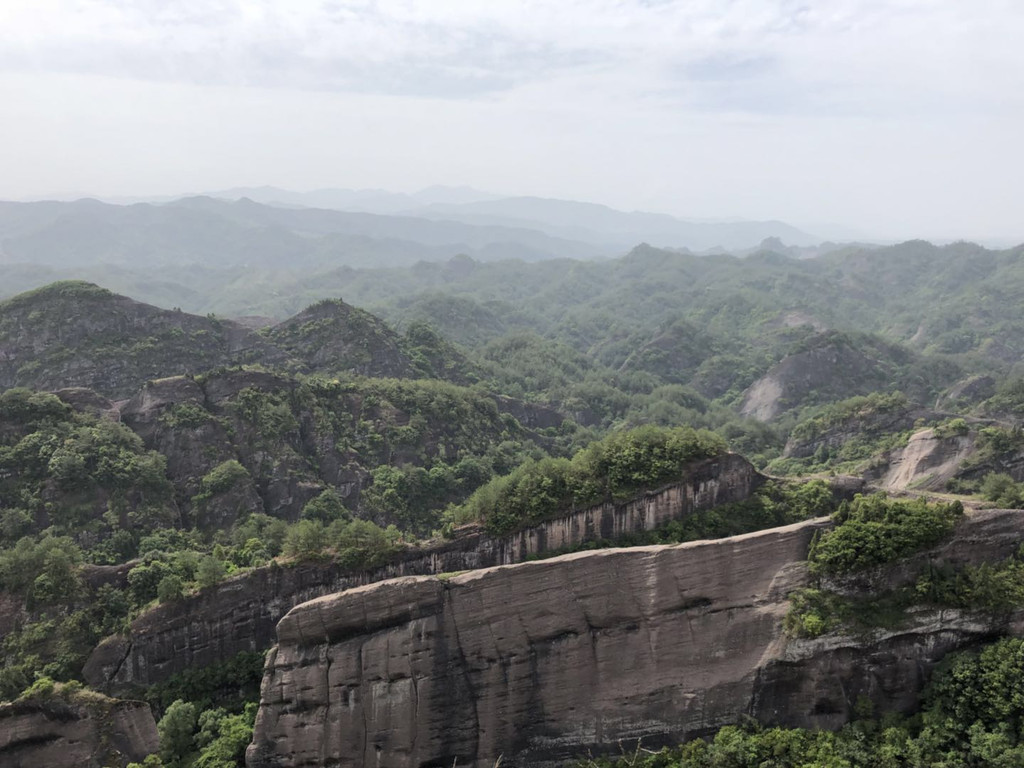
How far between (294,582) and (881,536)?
69.5 ft

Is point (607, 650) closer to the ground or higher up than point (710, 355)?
higher up

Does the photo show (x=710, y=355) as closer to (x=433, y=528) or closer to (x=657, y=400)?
(x=657, y=400)

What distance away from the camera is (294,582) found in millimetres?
28375

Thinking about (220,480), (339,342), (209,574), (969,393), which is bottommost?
(969,393)

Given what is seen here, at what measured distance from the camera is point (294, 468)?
4944 centimetres

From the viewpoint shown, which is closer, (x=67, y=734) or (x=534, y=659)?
(x=534, y=659)

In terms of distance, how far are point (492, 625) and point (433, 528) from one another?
2569 centimetres

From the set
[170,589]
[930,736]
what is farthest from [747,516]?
[170,589]

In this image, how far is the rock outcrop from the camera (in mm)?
21531

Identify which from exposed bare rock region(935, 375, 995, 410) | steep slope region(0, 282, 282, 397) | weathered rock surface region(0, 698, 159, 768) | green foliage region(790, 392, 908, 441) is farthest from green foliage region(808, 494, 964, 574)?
exposed bare rock region(935, 375, 995, 410)

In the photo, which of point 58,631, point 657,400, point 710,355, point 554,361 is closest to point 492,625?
point 58,631

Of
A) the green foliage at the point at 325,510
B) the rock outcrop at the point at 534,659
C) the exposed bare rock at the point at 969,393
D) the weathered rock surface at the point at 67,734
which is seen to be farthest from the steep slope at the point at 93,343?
the exposed bare rock at the point at 969,393

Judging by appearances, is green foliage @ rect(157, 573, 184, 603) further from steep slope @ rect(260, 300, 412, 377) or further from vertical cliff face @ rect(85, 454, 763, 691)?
steep slope @ rect(260, 300, 412, 377)

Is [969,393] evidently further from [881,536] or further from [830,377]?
[881,536]
